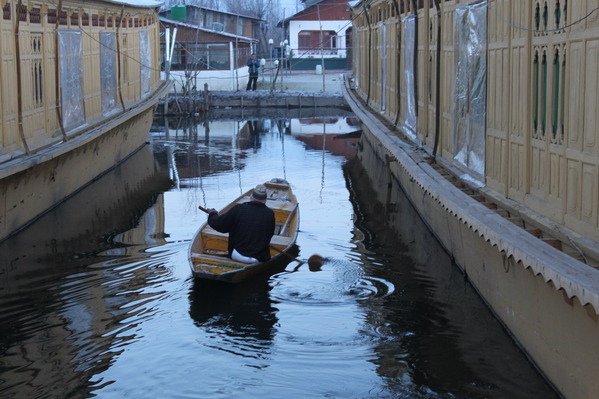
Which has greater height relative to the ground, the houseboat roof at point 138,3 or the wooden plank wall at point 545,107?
the houseboat roof at point 138,3

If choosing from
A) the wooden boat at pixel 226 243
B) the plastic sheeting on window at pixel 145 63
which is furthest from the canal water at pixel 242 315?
the plastic sheeting on window at pixel 145 63

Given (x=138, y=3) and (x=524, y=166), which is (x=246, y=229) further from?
(x=138, y=3)

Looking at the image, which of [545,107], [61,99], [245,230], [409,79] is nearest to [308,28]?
[409,79]

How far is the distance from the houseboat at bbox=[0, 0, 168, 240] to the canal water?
2.08 ft

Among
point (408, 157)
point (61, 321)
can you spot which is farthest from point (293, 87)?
point (61, 321)

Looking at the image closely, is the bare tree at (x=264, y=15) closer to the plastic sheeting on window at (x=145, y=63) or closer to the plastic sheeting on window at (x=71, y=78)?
the plastic sheeting on window at (x=145, y=63)

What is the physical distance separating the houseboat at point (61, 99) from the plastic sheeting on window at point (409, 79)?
226 inches

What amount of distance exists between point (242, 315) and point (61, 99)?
8872mm

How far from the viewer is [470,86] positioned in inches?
495

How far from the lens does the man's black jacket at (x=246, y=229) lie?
501 inches

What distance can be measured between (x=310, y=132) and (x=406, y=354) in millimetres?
23392

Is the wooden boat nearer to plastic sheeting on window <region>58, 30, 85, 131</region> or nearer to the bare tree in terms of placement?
plastic sheeting on window <region>58, 30, 85, 131</region>

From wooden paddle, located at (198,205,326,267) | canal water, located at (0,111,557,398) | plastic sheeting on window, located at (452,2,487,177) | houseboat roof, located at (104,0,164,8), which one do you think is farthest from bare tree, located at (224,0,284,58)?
wooden paddle, located at (198,205,326,267)

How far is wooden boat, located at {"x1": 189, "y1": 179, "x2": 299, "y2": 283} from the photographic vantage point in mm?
12172
